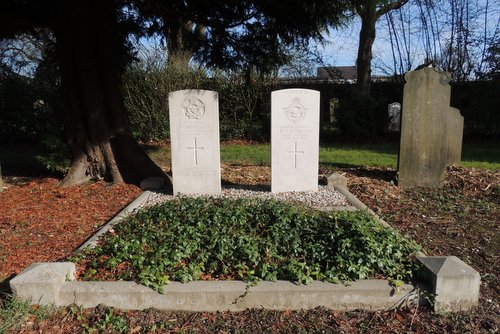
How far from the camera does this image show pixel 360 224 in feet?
13.0

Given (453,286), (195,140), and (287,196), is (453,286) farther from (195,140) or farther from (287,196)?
(195,140)

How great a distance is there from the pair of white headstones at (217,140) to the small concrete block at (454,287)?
362 cm

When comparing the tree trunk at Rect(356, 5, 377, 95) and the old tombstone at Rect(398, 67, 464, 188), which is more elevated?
the tree trunk at Rect(356, 5, 377, 95)

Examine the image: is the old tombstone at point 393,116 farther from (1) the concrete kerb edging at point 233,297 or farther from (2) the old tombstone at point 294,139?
(1) the concrete kerb edging at point 233,297

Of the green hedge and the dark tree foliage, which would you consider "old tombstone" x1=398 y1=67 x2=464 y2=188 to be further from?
the green hedge

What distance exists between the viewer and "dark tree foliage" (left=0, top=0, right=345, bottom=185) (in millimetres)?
7090

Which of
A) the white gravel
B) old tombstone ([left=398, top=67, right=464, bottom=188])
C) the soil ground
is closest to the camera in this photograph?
the soil ground

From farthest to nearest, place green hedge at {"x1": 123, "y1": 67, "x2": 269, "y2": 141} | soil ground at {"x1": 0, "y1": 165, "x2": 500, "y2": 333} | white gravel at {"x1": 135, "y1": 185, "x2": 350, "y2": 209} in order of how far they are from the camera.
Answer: green hedge at {"x1": 123, "y1": 67, "x2": 269, "y2": 141}
white gravel at {"x1": 135, "y1": 185, "x2": 350, "y2": 209}
soil ground at {"x1": 0, "y1": 165, "x2": 500, "y2": 333}

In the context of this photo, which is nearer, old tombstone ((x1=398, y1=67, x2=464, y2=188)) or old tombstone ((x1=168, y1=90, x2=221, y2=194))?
old tombstone ((x1=168, y1=90, x2=221, y2=194))

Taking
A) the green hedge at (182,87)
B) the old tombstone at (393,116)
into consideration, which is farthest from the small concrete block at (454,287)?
the green hedge at (182,87)

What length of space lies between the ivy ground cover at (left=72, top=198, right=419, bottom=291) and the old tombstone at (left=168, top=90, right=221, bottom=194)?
1989 mm

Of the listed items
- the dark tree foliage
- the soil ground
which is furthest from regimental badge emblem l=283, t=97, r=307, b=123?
the dark tree foliage

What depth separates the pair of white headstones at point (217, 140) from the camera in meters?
6.30

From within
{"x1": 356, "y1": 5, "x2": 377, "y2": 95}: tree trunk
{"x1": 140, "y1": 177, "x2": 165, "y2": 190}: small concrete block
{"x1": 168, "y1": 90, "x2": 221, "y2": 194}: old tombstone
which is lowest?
{"x1": 140, "y1": 177, "x2": 165, "y2": 190}: small concrete block
